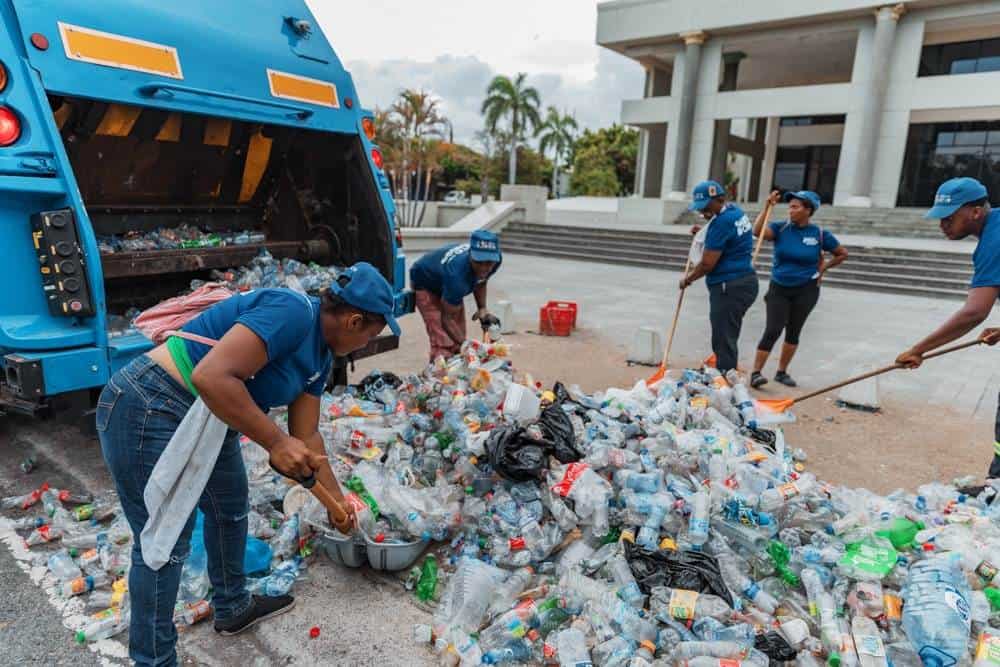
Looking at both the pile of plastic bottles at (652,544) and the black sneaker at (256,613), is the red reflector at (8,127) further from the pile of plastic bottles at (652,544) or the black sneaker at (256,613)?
the black sneaker at (256,613)

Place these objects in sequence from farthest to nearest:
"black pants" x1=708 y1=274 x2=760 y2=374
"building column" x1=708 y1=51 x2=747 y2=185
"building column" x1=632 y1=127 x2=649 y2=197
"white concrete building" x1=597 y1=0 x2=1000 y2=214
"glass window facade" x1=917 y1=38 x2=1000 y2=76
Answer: "building column" x1=632 y1=127 x2=649 y2=197, "building column" x1=708 y1=51 x2=747 y2=185, "glass window facade" x1=917 y1=38 x2=1000 y2=76, "white concrete building" x1=597 y1=0 x2=1000 y2=214, "black pants" x1=708 y1=274 x2=760 y2=374

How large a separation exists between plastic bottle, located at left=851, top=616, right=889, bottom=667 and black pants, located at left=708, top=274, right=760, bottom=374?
3.00 m

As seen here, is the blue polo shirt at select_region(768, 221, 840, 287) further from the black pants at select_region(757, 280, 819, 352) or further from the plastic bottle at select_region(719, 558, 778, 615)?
the plastic bottle at select_region(719, 558, 778, 615)

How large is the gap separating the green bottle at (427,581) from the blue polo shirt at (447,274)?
2.37m

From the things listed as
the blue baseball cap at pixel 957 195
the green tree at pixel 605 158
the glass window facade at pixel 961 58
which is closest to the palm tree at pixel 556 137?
the green tree at pixel 605 158

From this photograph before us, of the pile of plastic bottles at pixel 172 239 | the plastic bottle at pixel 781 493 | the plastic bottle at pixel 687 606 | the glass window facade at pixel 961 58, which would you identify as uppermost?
the glass window facade at pixel 961 58

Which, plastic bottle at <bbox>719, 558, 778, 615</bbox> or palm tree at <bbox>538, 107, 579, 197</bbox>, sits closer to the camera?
plastic bottle at <bbox>719, 558, 778, 615</bbox>

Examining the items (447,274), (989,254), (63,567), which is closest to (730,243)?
(989,254)

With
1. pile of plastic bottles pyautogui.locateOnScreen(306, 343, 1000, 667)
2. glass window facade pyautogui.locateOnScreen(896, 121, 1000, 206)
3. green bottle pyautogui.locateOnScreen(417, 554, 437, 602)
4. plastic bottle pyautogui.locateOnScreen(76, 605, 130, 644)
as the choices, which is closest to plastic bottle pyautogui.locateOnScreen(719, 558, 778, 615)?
pile of plastic bottles pyautogui.locateOnScreen(306, 343, 1000, 667)

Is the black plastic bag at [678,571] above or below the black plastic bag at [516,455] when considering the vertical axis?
below

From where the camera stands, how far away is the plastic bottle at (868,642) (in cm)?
226

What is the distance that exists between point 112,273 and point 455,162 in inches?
1480

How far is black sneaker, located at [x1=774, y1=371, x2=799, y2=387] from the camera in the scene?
19.9 ft

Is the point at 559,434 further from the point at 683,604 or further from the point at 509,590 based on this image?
the point at 683,604
